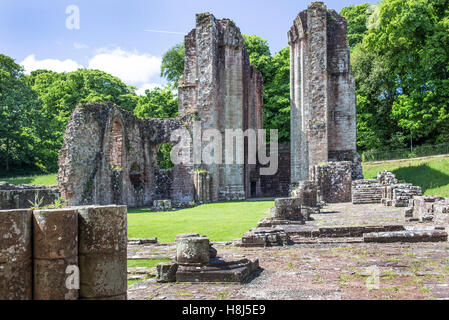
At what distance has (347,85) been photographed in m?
26.3

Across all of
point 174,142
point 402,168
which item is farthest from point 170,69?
point 402,168

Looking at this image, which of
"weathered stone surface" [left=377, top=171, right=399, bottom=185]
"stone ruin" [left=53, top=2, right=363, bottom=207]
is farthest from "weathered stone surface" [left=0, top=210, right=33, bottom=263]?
"stone ruin" [left=53, top=2, right=363, bottom=207]

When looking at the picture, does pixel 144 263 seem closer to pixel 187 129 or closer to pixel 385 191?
pixel 385 191

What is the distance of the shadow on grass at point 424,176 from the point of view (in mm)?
22206

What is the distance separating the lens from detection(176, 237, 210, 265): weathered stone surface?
5523 millimetres

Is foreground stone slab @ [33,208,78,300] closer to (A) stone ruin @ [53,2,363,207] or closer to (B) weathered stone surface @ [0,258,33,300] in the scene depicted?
(B) weathered stone surface @ [0,258,33,300]

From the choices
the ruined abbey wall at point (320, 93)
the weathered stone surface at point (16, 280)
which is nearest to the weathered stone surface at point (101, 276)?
the weathered stone surface at point (16, 280)

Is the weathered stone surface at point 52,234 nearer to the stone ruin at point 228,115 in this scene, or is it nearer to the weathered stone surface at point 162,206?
the weathered stone surface at point 162,206

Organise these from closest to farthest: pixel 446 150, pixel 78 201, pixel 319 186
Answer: pixel 78 201
pixel 319 186
pixel 446 150
